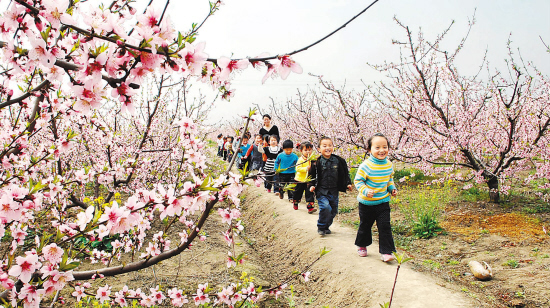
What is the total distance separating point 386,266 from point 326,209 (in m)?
1.30

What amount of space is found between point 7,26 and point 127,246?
2.64 m

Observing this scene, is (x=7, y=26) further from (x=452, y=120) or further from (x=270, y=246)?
(x=452, y=120)

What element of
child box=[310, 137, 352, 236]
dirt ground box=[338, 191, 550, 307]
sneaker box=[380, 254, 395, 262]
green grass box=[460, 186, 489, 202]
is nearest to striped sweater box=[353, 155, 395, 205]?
sneaker box=[380, 254, 395, 262]

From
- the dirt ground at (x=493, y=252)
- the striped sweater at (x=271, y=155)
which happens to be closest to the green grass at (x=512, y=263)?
the dirt ground at (x=493, y=252)

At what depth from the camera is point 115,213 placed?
1281 mm

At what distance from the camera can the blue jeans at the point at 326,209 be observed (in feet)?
15.5

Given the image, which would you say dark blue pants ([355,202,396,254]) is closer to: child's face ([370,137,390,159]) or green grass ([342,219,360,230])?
child's face ([370,137,390,159])

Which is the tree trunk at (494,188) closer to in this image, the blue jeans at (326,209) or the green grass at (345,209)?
the green grass at (345,209)

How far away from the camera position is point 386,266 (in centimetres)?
362

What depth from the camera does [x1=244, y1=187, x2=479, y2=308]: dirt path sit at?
294 cm

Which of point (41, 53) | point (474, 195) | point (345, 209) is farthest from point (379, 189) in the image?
point (474, 195)

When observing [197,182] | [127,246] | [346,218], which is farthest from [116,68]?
[346,218]

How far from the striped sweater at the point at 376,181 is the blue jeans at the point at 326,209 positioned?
3.37 ft

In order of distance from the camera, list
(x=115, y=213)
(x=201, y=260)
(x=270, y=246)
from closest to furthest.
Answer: (x=115, y=213) → (x=201, y=260) → (x=270, y=246)
